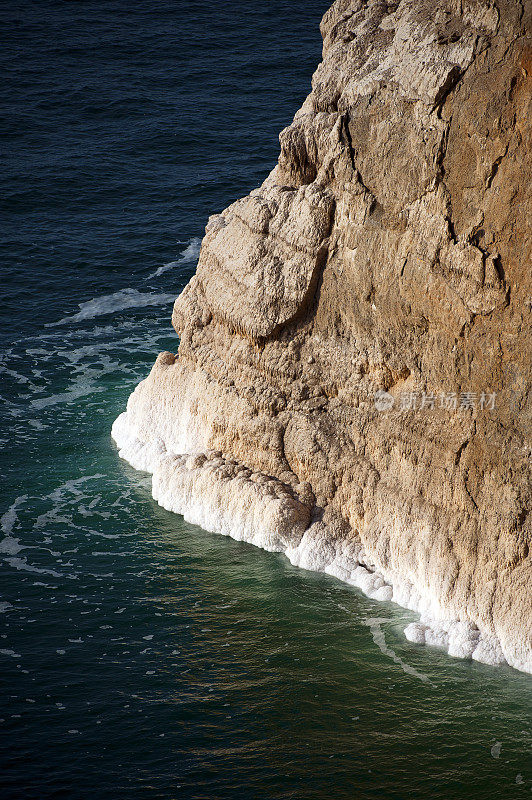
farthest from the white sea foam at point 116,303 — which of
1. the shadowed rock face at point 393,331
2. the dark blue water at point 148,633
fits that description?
the shadowed rock face at point 393,331

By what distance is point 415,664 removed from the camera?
20469mm

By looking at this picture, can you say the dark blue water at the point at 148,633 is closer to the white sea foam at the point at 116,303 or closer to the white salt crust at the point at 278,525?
the white sea foam at the point at 116,303

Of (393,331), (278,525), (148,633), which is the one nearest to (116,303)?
(278,525)

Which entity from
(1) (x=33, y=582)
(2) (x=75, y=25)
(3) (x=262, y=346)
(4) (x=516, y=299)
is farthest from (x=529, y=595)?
(2) (x=75, y=25)

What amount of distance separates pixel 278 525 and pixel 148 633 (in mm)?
4093

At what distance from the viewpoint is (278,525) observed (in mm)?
24156

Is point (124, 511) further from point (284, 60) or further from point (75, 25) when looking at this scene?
point (75, 25)

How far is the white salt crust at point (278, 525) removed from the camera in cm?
2108

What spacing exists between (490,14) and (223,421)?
11.4 metres

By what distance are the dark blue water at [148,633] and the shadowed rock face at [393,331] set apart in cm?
123

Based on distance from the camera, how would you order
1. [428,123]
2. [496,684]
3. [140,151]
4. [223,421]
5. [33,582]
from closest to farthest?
1. [496,684]
2. [428,123]
3. [33,582]
4. [223,421]
5. [140,151]

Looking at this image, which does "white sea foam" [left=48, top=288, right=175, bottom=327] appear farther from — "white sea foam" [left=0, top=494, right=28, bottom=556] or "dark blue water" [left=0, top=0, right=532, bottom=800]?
"white sea foam" [left=0, top=494, right=28, bottom=556]

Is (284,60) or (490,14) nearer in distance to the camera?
(490,14)

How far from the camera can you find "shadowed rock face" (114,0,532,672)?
20469 millimetres
